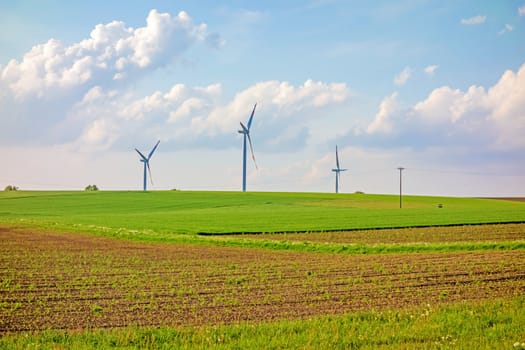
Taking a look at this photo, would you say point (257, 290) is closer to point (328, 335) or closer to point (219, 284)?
point (219, 284)

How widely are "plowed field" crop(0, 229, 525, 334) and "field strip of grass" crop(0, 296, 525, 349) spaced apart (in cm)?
104

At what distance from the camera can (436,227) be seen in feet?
148

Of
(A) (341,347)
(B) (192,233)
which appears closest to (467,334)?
(A) (341,347)

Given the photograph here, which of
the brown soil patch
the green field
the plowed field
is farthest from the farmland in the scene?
the green field

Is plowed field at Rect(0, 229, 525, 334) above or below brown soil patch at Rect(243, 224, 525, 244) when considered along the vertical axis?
below

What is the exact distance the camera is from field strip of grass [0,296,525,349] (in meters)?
11.4

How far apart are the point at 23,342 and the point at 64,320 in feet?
6.88

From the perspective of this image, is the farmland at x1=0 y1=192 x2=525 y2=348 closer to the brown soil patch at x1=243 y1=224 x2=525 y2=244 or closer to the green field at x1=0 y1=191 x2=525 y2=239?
the brown soil patch at x1=243 y1=224 x2=525 y2=244

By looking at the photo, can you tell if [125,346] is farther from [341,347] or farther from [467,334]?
[467,334]

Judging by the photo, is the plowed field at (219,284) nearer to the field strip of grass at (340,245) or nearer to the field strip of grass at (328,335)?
the field strip of grass at (328,335)

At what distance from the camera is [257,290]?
17.8 m

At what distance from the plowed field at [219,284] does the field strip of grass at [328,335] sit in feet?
3.40

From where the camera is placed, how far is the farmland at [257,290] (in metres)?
12.3

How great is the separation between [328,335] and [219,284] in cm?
748
